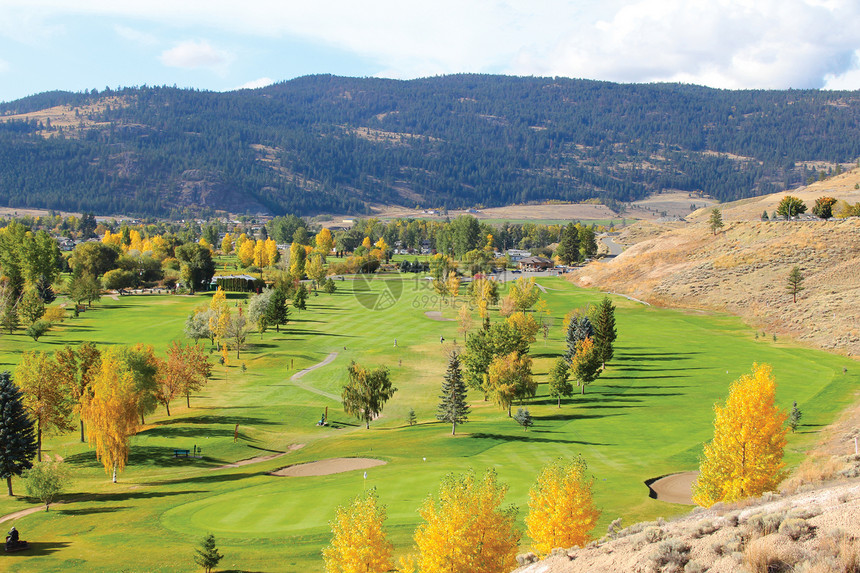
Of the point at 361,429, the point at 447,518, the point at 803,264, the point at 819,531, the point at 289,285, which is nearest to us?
the point at 819,531

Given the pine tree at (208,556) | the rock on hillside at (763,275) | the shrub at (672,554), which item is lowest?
the pine tree at (208,556)

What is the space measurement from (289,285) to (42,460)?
83.5 meters

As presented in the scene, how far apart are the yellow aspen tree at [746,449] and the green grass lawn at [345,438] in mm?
3725

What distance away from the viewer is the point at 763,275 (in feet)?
372

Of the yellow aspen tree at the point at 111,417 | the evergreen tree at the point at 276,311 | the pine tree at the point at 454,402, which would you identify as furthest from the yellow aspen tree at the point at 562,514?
the evergreen tree at the point at 276,311

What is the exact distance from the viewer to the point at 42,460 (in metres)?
52.8

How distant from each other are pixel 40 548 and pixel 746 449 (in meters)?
37.2

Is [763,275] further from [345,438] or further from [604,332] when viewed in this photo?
[345,438]

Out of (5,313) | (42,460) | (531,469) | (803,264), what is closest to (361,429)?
(531,469)

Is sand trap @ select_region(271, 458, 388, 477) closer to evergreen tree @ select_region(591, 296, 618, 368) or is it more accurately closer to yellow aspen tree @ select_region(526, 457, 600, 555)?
yellow aspen tree @ select_region(526, 457, 600, 555)

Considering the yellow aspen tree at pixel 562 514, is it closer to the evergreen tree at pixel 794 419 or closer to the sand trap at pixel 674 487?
the sand trap at pixel 674 487

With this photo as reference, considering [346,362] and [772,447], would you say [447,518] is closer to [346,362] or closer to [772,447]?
[772,447]

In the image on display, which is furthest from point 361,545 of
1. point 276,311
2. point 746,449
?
point 276,311

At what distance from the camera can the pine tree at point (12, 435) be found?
44750 mm
